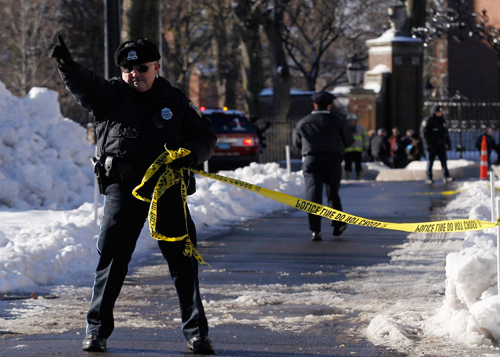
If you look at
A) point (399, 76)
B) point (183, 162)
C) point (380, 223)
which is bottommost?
point (380, 223)

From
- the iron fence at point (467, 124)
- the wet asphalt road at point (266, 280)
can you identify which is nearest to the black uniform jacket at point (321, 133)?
the wet asphalt road at point (266, 280)

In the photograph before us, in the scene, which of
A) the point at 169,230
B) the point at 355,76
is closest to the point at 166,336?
the point at 169,230


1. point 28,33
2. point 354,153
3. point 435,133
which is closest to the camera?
point 435,133

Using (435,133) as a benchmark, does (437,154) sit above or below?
below

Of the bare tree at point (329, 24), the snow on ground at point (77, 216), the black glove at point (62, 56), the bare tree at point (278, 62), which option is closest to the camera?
the black glove at point (62, 56)

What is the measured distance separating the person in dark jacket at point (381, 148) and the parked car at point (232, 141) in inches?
163

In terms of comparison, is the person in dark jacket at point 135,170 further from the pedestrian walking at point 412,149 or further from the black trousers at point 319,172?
the pedestrian walking at point 412,149

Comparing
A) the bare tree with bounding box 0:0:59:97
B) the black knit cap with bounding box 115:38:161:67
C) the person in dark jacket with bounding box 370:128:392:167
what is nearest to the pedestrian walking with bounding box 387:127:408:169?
the person in dark jacket with bounding box 370:128:392:167

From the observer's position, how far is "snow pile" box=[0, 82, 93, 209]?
52.2 feet

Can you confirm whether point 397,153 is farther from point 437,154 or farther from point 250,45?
point 250,45

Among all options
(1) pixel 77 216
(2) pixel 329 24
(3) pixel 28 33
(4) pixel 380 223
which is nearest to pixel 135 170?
(4) pixel 380 223

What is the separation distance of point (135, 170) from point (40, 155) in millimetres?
10649

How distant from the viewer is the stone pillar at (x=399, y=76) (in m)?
35.7

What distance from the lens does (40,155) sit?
16.6 metres
